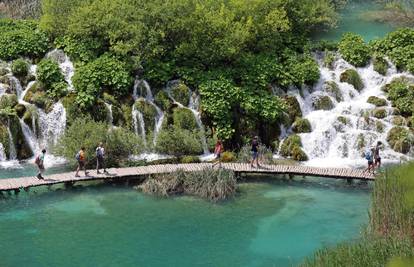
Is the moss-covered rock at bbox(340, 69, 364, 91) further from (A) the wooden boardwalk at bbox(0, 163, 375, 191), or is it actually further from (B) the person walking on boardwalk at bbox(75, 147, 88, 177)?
(B) the person walking on boardwalk at bbox(75, 147, 88, 177)

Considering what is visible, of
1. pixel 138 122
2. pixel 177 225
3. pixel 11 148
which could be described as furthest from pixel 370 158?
pixel 11 148

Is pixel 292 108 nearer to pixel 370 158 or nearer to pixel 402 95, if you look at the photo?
pixel 402 95

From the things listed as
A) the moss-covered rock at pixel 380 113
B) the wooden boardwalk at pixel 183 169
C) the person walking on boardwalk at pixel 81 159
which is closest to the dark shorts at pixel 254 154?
the wooden boardwalk at pixel 183 169

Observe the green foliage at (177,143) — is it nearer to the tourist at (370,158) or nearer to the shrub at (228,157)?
the shrub at (228,157)

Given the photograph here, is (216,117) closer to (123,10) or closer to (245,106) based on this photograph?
Result: (245,106)

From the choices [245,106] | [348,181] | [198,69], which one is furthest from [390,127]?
[198,69]

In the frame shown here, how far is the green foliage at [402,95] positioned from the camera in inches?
1278

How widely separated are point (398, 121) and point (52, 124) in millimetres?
18178

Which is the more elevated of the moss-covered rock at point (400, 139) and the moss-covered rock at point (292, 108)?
the moss-covered rock at point (292, 108)

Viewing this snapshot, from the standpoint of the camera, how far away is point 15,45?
110 feet

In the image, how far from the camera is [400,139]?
1221 inches

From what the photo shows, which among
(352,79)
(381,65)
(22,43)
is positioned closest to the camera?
(22,43)

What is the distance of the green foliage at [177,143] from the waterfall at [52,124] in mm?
5141

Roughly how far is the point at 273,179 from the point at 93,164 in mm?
8570
